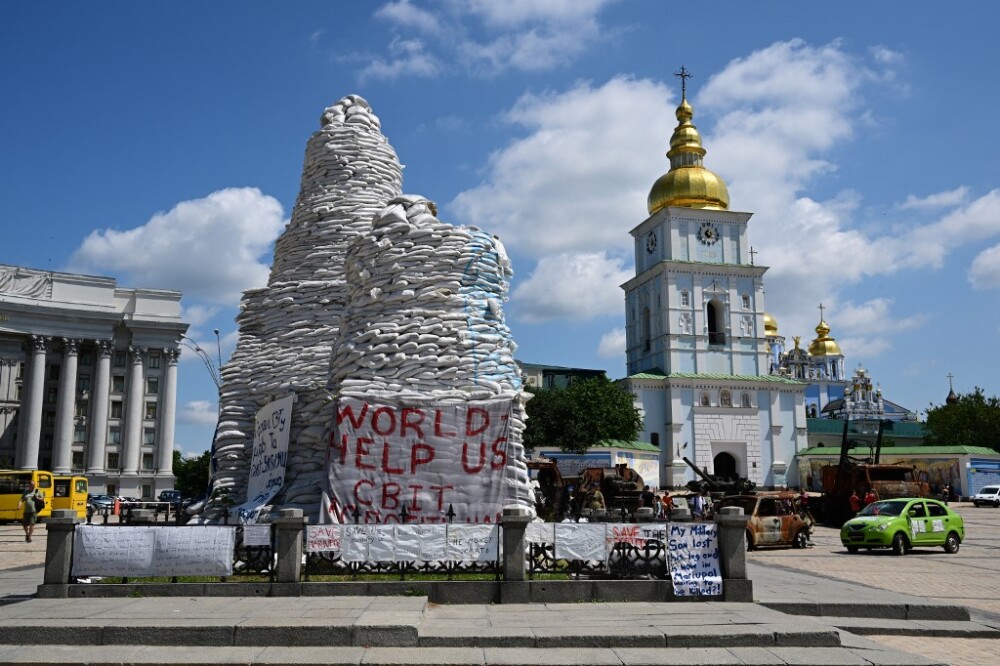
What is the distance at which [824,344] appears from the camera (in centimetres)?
11225

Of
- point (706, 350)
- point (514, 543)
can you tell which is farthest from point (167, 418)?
point (514, 543)

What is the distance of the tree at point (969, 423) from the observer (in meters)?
70.3

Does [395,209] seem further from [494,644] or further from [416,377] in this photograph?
[494,644]

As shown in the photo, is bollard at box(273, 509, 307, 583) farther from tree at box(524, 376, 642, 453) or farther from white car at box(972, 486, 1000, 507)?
white car at box(972, 486, 1000, 507)

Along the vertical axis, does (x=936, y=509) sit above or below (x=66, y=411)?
below

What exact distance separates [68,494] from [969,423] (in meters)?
66.8

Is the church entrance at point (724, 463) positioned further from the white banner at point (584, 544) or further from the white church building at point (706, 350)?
the white banner at point (584, 544)

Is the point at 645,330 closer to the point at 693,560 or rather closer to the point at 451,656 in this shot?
the point at 693,560

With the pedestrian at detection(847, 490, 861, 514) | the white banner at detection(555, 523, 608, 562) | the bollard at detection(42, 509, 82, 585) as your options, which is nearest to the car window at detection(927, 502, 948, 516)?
the pedestrian at detection(847, 490, 861, 514)

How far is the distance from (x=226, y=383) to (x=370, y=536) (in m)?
9.62

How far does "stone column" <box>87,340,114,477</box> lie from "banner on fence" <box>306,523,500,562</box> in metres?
67.9

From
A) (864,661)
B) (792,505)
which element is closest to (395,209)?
(864,661)

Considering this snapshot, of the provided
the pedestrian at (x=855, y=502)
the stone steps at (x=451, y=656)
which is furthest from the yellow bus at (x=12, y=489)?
the pedestrian at (x=855, y=502)

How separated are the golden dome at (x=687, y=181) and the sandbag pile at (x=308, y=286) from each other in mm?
49896
